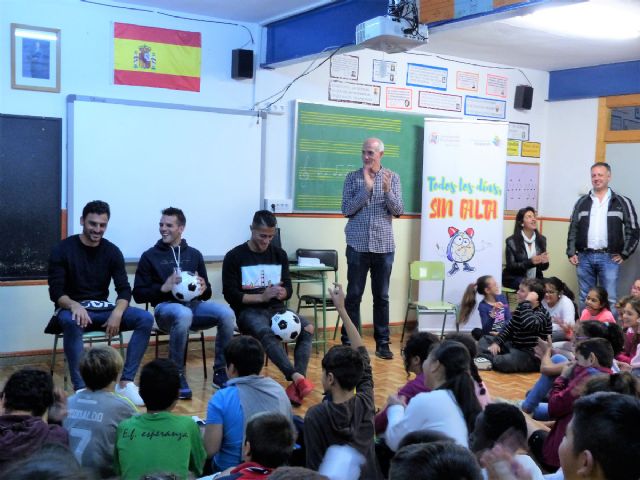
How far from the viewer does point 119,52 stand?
5410 millimetres

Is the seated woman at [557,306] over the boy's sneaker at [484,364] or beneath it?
over

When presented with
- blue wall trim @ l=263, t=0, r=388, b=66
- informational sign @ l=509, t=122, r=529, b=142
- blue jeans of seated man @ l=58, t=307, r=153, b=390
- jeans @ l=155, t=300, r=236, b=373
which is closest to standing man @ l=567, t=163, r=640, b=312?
informational sign @ l=509, t=122, r=529, b=142

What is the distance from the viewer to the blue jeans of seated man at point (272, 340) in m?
4.57

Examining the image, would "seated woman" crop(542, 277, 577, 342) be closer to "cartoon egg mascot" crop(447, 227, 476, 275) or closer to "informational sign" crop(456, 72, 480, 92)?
"cartoon egg mascot" crop(447, 227, 476, 275)

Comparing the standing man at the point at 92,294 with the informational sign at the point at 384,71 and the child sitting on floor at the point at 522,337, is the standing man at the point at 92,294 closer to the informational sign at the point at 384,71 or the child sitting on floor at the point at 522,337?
the child sitting on floor at the point at 522,337

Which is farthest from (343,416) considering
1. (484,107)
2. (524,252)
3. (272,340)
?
(484,107)

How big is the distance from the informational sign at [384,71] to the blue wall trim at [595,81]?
7.06 feet

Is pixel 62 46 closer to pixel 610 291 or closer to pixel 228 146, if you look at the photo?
pixel 228 146

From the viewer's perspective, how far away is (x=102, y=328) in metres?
4.48

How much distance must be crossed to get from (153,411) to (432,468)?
1452 mm

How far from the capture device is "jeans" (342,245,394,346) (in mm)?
5789

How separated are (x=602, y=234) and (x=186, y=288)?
12.6ft

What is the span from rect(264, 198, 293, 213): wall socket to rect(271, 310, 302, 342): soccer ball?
165cm

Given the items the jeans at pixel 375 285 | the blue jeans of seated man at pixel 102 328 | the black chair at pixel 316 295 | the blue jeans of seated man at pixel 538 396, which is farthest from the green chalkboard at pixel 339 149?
the blue jeans of seated man at pixel 538 396
